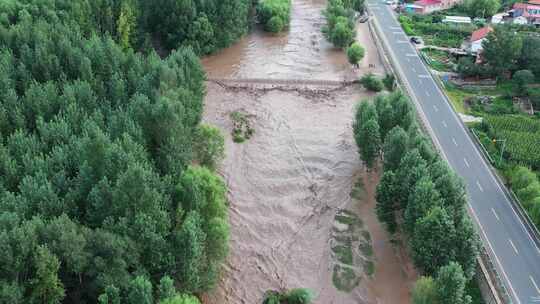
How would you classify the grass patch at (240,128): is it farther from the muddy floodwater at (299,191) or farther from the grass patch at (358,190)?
the grass patch at (358,190)

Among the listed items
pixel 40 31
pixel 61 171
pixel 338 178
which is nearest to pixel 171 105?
pixel 61 171

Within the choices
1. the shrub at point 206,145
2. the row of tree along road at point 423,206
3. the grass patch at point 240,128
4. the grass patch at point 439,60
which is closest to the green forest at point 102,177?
the shrub at point 206,145

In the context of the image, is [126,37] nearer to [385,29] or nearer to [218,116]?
[218,116]

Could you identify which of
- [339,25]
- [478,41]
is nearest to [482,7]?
[478,41]

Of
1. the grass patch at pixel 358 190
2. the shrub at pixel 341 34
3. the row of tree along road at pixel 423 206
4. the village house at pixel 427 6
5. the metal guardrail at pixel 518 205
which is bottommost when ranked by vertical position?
the grass patch at pixel 358 190

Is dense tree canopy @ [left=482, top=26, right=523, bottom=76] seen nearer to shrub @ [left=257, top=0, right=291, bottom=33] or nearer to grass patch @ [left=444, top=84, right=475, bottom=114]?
grass patch @ [left=444, top=84, right=475, bottom=114]

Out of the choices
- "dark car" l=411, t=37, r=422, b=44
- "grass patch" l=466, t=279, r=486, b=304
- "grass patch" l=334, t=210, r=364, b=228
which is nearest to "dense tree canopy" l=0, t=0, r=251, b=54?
"dark car" l=411, t=37, r=422, b=44

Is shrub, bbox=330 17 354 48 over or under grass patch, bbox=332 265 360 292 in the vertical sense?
over
